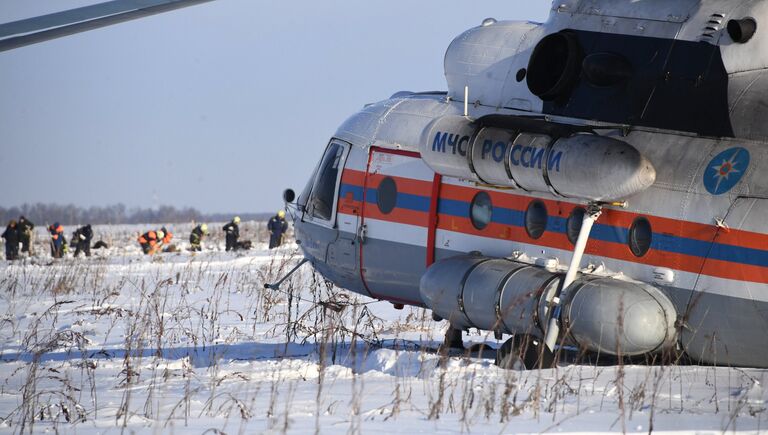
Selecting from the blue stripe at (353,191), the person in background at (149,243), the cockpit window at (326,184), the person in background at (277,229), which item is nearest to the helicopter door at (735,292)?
the blue stripe at (353,191)

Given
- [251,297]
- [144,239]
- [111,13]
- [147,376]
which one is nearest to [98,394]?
[147,376]

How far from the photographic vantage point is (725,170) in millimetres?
8719

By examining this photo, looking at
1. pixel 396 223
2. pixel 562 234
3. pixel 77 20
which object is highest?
pixel 77 20

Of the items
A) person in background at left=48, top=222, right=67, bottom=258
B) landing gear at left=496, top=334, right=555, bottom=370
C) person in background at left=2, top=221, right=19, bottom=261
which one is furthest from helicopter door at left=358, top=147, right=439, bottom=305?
person in background at left=2, top=221, right=19, bottom=261

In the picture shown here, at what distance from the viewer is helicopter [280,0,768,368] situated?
8727 millimetres

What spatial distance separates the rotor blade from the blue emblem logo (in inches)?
182

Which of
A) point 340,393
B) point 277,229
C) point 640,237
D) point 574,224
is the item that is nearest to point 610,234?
point 640,237

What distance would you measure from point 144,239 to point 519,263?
2950cm

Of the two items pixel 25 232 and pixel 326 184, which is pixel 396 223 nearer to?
pixel 326 184

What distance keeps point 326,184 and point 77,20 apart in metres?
6.16

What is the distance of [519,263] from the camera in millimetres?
10297

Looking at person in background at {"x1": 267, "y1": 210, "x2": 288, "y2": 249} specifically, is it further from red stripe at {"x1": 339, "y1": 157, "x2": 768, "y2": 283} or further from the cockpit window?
red stripe at {"x1": 339, "y1": 157, "x2": 768, "y2": 283}

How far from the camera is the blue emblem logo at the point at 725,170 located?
8609 mm

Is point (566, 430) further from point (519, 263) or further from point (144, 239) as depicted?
point (144, 239)
